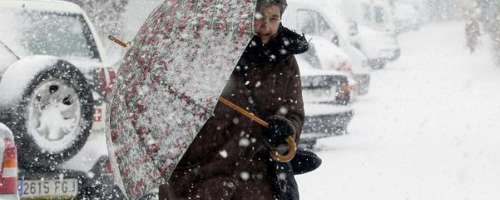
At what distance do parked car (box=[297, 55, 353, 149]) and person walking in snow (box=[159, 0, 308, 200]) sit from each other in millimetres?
7207

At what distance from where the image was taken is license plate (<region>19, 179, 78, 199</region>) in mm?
6258

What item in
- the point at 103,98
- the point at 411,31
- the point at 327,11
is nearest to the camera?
the point at 103,98

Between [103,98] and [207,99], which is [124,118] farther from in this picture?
[103,98]

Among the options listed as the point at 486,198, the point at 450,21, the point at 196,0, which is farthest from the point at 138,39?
the point at 450,21

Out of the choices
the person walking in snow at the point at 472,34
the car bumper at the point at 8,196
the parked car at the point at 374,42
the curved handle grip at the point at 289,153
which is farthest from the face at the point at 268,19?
the person walking in snow at the point at 472,34

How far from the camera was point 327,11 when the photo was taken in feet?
54.9

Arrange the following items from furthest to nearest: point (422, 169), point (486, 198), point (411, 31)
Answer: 1. point (411, 31)
2. point (422, 169)
3. point (486, 198)

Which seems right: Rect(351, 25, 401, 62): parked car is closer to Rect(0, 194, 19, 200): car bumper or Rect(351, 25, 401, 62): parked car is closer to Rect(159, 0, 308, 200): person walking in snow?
Rect(0, 194, 19, 200): car bumper

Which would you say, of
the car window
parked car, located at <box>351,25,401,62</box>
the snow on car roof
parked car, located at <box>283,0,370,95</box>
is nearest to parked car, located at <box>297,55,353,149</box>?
parked car, located at <box>283,0,370,95</box>

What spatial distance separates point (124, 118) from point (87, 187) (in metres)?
2.55

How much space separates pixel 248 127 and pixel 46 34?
381 cm

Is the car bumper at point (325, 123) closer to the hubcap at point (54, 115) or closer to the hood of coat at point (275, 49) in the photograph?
the hubcap at point (54, 115)

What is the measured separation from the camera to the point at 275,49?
4285 mm

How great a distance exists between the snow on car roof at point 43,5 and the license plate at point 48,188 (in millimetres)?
1683
